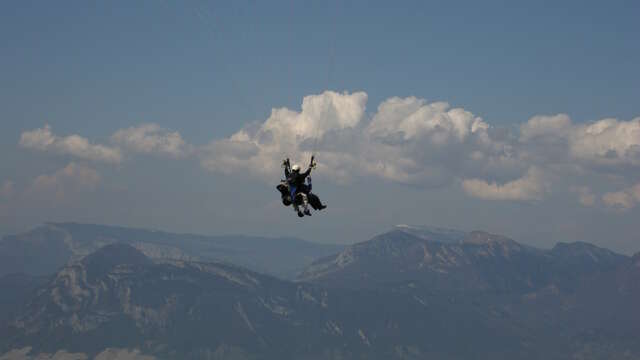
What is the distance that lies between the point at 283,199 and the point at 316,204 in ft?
12.4

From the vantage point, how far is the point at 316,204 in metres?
85.1

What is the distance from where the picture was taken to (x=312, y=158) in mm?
81375

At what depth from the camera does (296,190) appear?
84.8 metres

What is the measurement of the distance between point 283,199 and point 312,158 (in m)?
6.79

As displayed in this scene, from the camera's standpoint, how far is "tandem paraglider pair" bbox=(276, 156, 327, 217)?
84.2 meters

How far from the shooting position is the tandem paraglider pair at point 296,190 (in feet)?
276

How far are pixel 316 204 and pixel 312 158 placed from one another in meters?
6.34

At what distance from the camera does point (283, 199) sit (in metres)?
85.2
